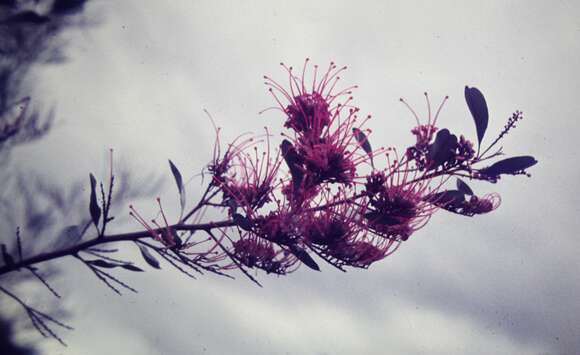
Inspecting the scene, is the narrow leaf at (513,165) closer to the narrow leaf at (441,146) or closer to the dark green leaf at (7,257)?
the narrow leaf at (441,146)

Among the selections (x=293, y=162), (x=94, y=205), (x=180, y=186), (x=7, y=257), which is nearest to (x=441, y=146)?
(x=293, y=162)

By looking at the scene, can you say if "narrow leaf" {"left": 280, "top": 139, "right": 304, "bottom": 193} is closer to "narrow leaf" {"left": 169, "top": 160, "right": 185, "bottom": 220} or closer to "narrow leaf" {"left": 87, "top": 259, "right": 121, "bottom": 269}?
"narrow leaf" {"left": 169, "top": 160, "right": 185, "bottom": 220}

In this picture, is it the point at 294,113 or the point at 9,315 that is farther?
the point at 9,315

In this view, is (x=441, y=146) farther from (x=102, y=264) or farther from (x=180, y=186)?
(x=102, y=264)

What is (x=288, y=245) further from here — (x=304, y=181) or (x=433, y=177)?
(x=433, y=177)

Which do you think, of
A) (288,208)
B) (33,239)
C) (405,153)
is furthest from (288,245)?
(33,239)

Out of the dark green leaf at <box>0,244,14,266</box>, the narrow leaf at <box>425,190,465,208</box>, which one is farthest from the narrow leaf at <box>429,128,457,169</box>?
the dark green leaf at <box>0,244,14,266</box>

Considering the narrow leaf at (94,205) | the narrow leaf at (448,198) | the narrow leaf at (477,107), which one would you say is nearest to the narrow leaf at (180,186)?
the narrow leaf at (94,205)
